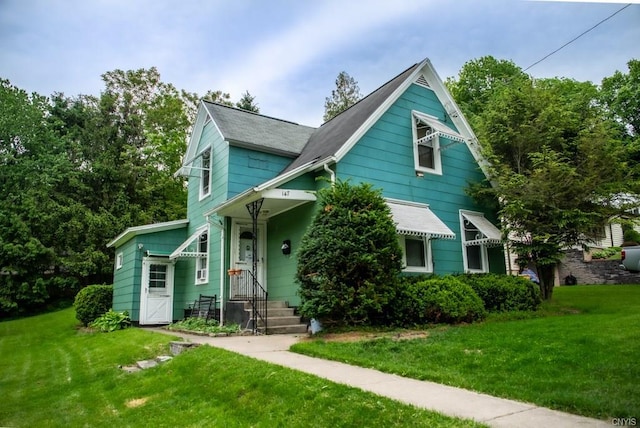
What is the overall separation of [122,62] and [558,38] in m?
4.01

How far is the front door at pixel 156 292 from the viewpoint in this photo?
46.5ft

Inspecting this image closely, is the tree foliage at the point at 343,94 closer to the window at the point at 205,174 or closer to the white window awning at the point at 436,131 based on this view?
the window at the point at 205,174

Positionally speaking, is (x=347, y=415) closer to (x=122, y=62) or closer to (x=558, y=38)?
(x=122, y=62)

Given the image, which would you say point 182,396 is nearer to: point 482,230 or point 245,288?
point 245,288

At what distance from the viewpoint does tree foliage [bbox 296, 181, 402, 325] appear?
838 centimetres

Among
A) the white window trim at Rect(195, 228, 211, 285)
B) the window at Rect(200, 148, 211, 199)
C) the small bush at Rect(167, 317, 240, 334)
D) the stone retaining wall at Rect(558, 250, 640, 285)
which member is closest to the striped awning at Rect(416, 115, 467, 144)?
the window at Rect(200, 148, 211, 199)

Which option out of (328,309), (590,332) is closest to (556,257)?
(590,332)

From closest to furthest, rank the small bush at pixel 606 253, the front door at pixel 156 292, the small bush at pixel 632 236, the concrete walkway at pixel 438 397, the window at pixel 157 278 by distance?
the concrete walkway at pixel 438 397 < the front door at pixel 156 292 < the window at pixel 157 278 < the small bush at pixel 606 253 < the small bush at pixel 632 236

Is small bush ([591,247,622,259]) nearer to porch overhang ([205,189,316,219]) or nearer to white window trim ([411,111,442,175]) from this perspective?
white window trim ([411,111,442,175])

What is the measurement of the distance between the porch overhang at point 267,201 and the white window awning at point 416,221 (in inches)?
84.3

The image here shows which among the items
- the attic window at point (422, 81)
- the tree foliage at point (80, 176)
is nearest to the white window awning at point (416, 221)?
the attic window at point (422, 81)

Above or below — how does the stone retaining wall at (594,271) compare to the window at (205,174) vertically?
below

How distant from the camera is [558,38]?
4.26 metres

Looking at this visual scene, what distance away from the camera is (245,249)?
12492 mm
